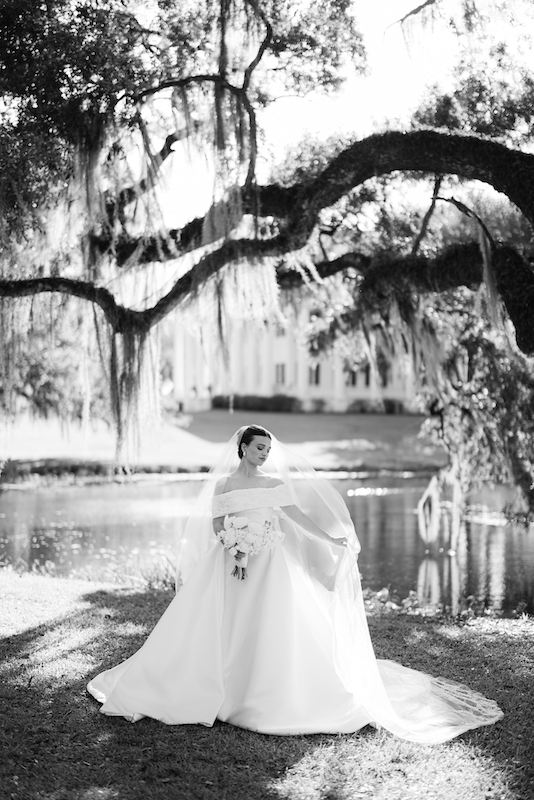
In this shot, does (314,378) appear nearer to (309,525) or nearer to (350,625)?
(309,525)

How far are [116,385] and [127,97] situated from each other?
10.3ft

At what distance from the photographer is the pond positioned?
41.9 feet

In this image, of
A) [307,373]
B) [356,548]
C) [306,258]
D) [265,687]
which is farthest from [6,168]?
[307,373]

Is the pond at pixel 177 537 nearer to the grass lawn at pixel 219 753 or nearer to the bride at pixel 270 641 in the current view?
the grass lawn at pixel 219 753

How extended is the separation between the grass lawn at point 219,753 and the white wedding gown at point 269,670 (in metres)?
0.12

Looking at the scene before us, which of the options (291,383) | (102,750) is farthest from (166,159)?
(291,383)

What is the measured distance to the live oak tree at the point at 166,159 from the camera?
25.8 feet

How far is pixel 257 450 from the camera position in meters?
5.86

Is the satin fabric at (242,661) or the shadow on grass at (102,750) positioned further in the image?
the satin fabric at (242,661)

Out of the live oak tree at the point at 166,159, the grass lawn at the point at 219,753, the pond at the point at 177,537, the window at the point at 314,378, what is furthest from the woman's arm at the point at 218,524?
the window at the point at 314,378

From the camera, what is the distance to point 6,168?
7945 millimetres

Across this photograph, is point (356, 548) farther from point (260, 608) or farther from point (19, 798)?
point (19, 798)

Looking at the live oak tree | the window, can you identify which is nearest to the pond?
the live oak tree

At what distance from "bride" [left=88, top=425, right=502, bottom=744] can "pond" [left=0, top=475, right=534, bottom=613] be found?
570 cm
